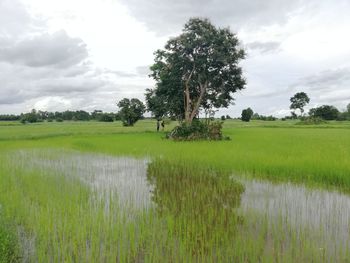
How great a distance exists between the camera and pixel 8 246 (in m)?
5.34

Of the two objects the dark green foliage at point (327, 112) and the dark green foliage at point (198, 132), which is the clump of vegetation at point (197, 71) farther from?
the dark green foliage at point (327, 112)

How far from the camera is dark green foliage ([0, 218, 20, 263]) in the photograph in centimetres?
501

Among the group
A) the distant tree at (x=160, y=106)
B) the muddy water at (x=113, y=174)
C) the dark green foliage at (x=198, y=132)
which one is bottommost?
the muddy water at (x=113, y=174)

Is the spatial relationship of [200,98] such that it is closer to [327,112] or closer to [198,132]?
[198,132]

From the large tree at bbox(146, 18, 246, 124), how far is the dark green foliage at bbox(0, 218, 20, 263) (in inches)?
1160

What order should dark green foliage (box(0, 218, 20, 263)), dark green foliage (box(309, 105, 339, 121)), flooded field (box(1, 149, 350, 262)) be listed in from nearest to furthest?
dark green foliage (box(0, 218, 20, 263)) < flooded field (box(1, 149, 350, 262)) < dark green foliage (box(309, 105, 339, 121))

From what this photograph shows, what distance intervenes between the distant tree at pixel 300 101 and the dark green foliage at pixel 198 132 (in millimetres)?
96731

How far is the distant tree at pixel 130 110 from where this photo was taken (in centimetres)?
7731

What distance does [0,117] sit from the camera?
123938 millimetres

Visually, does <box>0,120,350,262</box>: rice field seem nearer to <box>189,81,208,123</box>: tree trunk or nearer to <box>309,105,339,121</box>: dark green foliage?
→ <box>189,81,208,123</box>: tree trunk

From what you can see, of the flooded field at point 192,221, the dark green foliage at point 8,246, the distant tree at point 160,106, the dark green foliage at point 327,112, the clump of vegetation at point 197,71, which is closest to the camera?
the dark green foliage at point 8,246

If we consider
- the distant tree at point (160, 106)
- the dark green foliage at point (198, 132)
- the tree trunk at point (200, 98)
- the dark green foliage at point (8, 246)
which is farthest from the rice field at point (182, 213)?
the distant tree at point (160, 106)

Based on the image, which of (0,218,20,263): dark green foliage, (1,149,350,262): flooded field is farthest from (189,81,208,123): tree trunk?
(0,218,20,263): dark green foliage

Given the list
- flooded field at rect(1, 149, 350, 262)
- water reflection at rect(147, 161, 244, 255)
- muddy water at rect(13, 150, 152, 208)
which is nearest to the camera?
flooded field at rect(1, 149, 350, 262)
